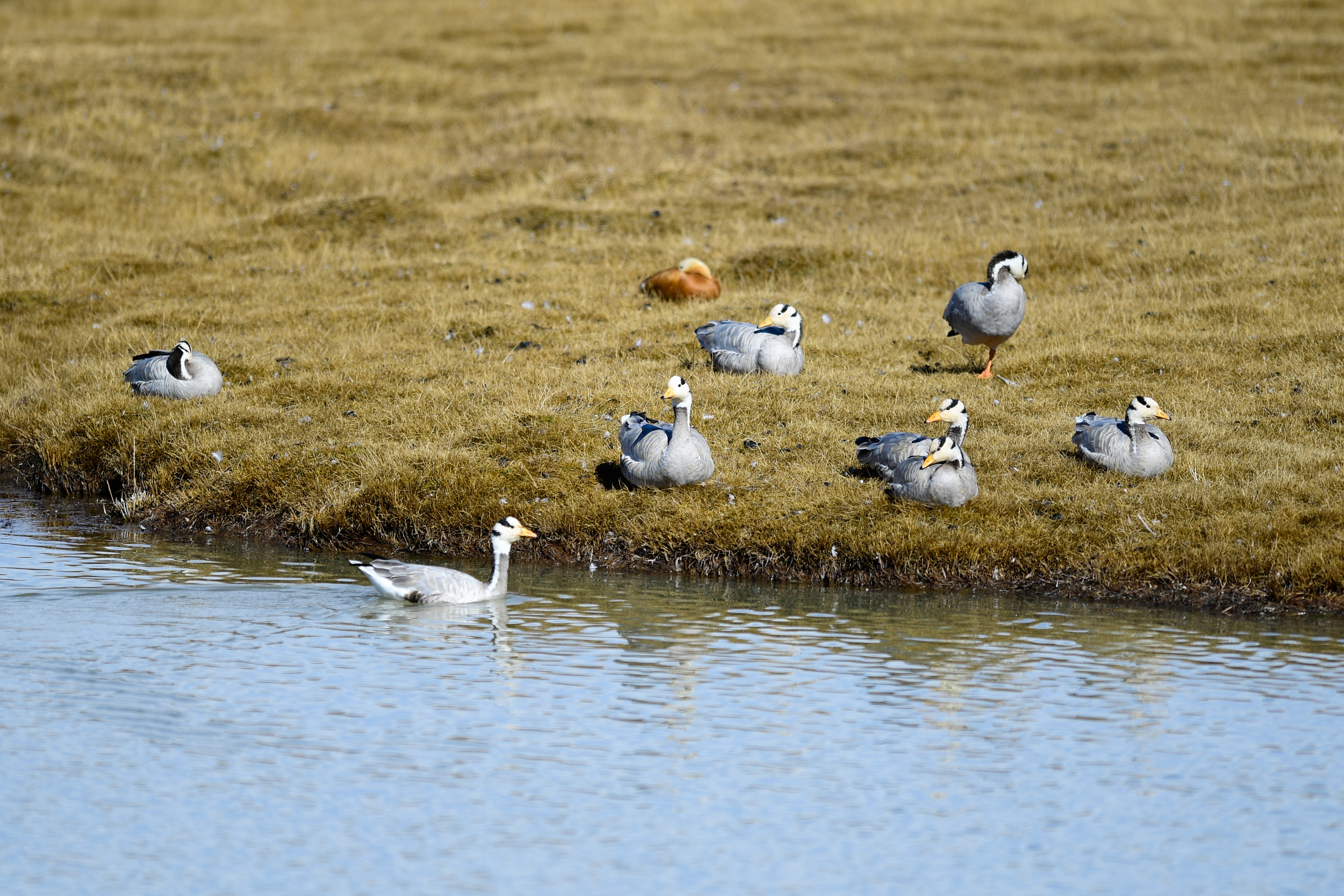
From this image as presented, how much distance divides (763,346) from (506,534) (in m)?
6.52

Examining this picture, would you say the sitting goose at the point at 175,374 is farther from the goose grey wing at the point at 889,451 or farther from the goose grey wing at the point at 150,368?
the goose grey wing at the point at 889,451

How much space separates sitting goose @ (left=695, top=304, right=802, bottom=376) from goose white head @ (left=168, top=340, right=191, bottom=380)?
22.5ft

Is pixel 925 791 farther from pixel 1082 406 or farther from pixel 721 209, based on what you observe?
pixel 721 209

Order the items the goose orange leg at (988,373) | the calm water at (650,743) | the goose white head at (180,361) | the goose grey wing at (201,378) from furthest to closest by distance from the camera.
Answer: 1. the goose orange leg at (988,373)
2. the goose grey wing at (201,378)
3. the goose white head at (180,361)
4. the calm water at (650,743)

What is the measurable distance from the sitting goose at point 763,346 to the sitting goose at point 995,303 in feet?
6.92

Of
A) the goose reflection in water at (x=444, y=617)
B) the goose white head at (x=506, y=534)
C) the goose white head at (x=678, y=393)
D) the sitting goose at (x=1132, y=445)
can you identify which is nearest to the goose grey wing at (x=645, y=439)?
the goose white head at (x=678, y=393)

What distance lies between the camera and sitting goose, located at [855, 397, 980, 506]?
14.1 m

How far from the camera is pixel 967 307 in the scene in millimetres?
18250

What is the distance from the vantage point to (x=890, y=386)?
18297 mm

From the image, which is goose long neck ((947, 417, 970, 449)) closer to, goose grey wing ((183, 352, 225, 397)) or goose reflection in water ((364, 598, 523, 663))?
goose reflection in water ((364, 598, 523, 663))

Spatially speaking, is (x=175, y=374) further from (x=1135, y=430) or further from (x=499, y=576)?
(x=1135, y=430)

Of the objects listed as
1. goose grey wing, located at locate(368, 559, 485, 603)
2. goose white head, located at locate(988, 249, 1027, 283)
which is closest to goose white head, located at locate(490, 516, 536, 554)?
goose grey wing, located at locate(368, 559, 485, 603)

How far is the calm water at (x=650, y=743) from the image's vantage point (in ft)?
26.4

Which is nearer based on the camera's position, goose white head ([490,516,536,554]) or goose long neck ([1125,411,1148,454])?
goose white head ([490,516,536,554])
